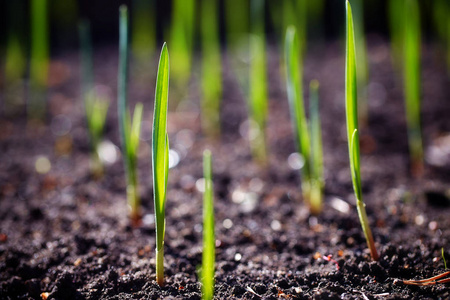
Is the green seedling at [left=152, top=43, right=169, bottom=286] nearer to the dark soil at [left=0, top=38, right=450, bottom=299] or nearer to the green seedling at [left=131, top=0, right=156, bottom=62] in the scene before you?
the dark soil at [left=0, top=38, right=450, bottom=299]

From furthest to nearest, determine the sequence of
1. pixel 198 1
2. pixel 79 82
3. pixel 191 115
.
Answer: pixel 198 1, pixel 79 82, pixel 191 115

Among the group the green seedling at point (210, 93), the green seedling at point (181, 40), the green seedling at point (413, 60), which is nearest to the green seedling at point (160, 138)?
the green seedling at point (413, 60)

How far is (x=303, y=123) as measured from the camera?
90 centimetres

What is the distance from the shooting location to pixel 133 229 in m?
0.96

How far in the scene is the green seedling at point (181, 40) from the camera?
144 centimetres

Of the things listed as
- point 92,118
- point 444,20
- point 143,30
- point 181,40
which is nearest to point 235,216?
point 92,118

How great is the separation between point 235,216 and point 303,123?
300 mm

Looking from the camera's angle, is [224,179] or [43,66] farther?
[43,66]

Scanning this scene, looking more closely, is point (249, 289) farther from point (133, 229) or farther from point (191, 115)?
point (191, 115)

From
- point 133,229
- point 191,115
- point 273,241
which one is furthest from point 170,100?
point 273,241

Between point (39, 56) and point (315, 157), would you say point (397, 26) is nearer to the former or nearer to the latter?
point (315, 157)

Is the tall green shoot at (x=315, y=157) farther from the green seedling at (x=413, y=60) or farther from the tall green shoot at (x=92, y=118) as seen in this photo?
the tall green shoot at (x=92, y=118)

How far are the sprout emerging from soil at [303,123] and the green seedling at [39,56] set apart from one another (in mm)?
778

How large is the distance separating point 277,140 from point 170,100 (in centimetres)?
56
